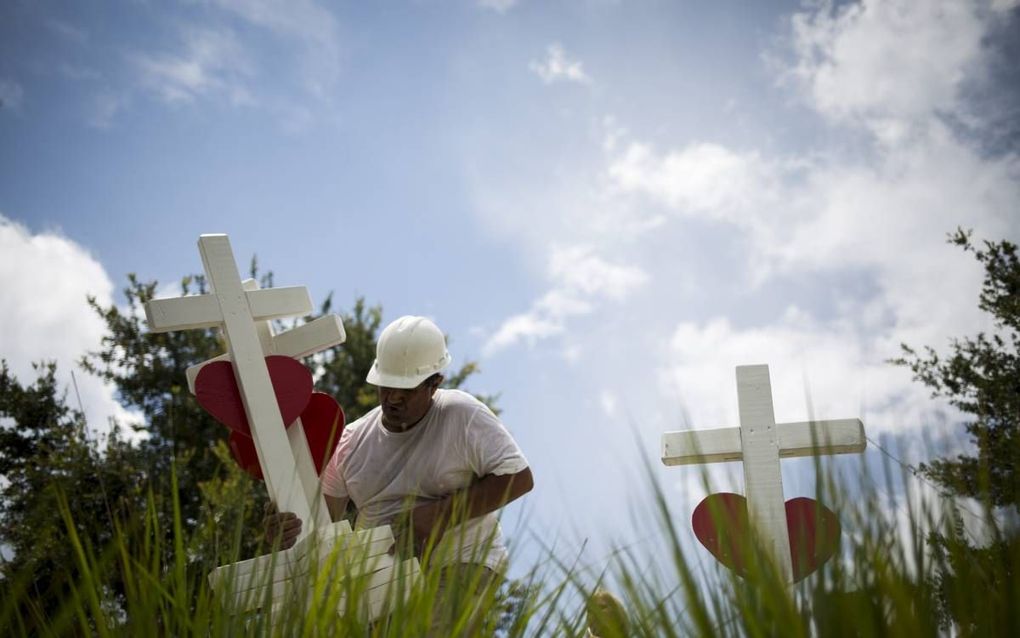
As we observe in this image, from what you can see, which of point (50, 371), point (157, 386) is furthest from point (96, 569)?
point (157, 386)

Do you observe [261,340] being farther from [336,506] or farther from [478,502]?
[478,502]


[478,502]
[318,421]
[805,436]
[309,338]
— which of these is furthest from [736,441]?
[309,338]

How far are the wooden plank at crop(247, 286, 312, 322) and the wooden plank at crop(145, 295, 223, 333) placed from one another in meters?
0.17

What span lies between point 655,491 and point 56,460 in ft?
39.6

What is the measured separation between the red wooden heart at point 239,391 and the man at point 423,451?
350 millimetres

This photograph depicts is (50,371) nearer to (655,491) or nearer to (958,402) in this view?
(958,402)

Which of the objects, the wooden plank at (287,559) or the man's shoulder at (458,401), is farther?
the man's shoulder at (458,401)

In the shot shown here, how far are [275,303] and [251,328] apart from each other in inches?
7.2

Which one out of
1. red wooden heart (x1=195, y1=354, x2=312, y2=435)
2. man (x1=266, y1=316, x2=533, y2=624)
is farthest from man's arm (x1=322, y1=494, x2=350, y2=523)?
red wooden heart (x1=195, y1=354, x2=312, y2=435)

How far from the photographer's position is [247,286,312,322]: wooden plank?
4344 mm

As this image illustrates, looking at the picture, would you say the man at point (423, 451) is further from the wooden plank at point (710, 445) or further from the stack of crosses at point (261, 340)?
the wooden plank at point (710, 445)

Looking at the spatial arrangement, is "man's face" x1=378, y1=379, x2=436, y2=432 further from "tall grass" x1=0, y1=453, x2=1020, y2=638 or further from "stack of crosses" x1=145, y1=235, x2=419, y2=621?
"tall grass" x1=0, y1=453, x2=1020, y2=638

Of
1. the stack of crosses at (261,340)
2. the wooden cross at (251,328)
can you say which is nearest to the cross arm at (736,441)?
the stack of crosses at (261,340)

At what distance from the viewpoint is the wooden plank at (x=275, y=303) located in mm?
4344
